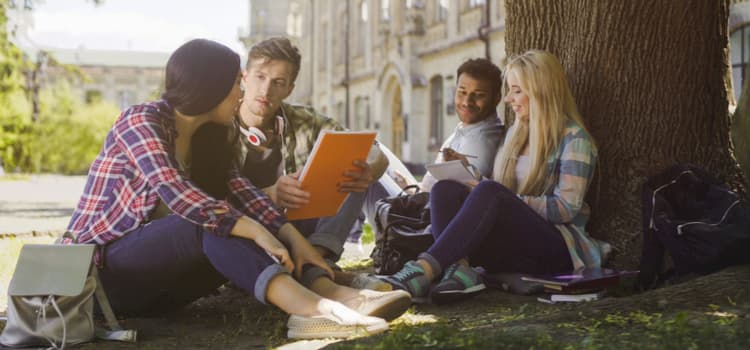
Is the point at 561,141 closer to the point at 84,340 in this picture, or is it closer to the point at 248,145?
the point at 248,145

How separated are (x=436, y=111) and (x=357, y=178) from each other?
22783 millimetres

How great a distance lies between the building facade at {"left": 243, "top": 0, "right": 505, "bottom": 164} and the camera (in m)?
24.6

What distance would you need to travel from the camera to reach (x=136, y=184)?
3.50m

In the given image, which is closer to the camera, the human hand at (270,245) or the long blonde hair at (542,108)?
the human hand at (270,245)

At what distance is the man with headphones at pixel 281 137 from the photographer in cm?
440

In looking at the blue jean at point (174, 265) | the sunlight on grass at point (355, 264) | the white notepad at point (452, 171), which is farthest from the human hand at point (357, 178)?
the sunlight on grass at point (355, 264)

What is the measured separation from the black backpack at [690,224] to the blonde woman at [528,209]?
0.29m

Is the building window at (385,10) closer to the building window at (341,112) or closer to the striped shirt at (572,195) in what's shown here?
the building window at (341,112)

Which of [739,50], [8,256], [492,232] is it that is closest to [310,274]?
[492,232]

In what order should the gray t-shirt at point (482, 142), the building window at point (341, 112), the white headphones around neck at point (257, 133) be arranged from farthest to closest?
the building window at point (341, 112), the gray t-shirt at point (482, 142), the white headphones around neck at point (257, 133)

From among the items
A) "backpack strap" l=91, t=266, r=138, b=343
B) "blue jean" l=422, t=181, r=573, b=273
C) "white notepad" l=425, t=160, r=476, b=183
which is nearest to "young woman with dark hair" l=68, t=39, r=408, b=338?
"backpack strap" l=91, t=266, r=138, b=343

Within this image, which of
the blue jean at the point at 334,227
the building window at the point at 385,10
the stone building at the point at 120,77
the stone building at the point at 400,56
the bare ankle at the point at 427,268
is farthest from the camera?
the stone building at the point at 120,77

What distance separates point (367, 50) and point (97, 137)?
1541cm

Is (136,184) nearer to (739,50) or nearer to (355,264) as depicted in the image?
(355,264)
